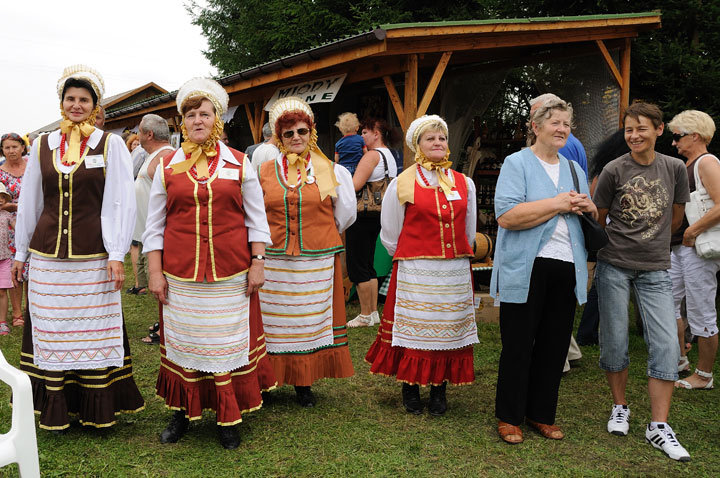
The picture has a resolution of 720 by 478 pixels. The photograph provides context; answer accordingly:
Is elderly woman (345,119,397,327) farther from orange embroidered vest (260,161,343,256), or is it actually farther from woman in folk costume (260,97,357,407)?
orange embroidered vest (260,161,343,256)

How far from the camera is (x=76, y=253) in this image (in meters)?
3.32

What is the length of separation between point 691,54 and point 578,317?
16.7 feet

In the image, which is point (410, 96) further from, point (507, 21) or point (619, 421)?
point (619, 421)

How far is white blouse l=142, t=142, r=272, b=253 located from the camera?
11.0 feet

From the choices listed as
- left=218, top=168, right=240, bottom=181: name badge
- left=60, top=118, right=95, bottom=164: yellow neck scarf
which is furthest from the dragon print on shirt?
left=60, top=118, right=95, bottom=164: yellow neck scarf

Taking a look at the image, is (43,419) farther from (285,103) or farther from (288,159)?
(285,103)

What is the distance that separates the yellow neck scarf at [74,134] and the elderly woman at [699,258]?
3.97 meters

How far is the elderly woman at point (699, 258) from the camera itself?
13.5 feet

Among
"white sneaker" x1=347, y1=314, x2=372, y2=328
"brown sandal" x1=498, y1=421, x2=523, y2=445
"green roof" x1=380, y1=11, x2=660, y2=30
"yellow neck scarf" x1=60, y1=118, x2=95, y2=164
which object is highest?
"green roof" x1=380, y1=11, x2=660, y2=30

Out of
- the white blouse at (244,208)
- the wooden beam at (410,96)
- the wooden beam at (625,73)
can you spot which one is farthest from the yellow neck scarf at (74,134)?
the wooden beam at (625,73)

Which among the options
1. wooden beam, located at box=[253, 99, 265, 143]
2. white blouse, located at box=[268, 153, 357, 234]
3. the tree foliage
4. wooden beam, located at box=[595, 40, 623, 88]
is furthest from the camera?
wooden beam, located at box=[253, 99, 265, 143]

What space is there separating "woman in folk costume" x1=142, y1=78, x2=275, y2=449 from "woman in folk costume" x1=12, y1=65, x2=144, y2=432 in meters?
0.26

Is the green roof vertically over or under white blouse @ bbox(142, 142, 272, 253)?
over

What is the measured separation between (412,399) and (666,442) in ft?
5.05
